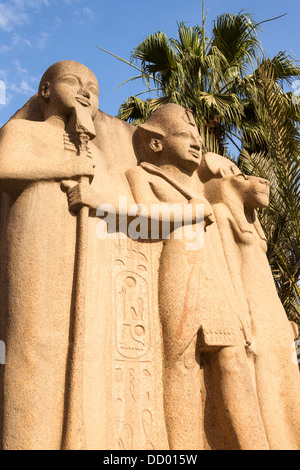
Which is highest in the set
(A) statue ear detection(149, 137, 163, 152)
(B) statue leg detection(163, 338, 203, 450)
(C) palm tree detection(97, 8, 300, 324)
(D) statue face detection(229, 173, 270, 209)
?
(C) palm tree detection(97, 8, 300, 324)

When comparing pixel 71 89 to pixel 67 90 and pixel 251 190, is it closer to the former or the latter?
pixel 67 90

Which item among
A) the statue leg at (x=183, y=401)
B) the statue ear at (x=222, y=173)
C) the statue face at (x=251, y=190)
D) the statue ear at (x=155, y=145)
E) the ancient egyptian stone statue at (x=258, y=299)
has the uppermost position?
the statue ear at (x=222, y=173)

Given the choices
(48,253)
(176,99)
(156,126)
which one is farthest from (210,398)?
(176,99)

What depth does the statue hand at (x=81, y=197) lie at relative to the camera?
11.6ft

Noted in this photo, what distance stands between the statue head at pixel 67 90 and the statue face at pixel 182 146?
0.73 meters

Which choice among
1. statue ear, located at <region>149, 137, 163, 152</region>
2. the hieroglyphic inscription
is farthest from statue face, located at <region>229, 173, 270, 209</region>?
the hieroglyphic inscription

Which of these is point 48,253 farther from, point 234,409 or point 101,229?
point 234,409

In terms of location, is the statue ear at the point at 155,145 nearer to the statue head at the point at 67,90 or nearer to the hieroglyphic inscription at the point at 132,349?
the statue head at the point at 67,90

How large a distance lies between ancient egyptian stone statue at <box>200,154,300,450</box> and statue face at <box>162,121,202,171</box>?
0.47m

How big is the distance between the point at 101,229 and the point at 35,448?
1574 millimetres

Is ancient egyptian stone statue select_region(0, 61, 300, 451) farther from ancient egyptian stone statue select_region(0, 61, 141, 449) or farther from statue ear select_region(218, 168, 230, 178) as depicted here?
statue ear select_region(218, 168, 230, 178)

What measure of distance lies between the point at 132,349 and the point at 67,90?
6.98ft

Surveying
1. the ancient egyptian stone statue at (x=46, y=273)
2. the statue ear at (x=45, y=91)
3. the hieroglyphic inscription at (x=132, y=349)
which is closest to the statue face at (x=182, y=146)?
the ancient egyptian stone statue at (x=46, y=273)

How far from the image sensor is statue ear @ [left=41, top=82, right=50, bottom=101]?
13.5 feet
